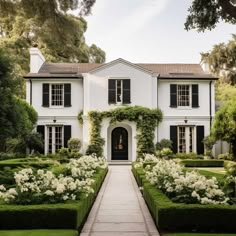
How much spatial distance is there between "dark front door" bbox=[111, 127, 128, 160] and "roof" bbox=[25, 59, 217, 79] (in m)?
4.68

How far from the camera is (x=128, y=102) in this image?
99.5 feet

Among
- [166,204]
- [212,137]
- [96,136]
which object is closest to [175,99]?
[212,137]

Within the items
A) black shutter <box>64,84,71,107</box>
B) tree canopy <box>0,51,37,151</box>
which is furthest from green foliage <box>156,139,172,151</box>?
tree canopy <box>0,51,37,151</box>

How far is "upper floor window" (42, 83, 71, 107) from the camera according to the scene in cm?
3088

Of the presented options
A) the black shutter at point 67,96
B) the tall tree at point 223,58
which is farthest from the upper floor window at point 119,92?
the tall tree at point 223,58

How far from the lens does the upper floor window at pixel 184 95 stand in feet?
102

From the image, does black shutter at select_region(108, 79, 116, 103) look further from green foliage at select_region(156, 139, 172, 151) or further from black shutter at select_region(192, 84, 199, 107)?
black shutter at select_region(192, 84, 199, 107)

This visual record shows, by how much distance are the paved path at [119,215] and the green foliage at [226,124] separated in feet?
41.1

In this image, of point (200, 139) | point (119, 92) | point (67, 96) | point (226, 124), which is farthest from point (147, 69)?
point (226, 124)

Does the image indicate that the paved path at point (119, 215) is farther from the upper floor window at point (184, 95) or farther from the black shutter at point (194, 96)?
the black shutter at point (194, 96)

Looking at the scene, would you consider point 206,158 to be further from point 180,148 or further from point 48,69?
point 48,69

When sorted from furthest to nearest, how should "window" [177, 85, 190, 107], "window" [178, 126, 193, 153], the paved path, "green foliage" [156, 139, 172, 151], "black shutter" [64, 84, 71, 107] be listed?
1. "window" [177, 85, 190, 107]
2. "black shutter" [64, 84, 71, 107]
3. "window" [178, 126, 193, 153]
4. "green foliage" [156, 139, 172, 151]
5. the paved path

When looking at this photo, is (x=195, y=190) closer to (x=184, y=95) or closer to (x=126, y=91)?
(x=126, y=91)

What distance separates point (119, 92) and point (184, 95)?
4669mm
